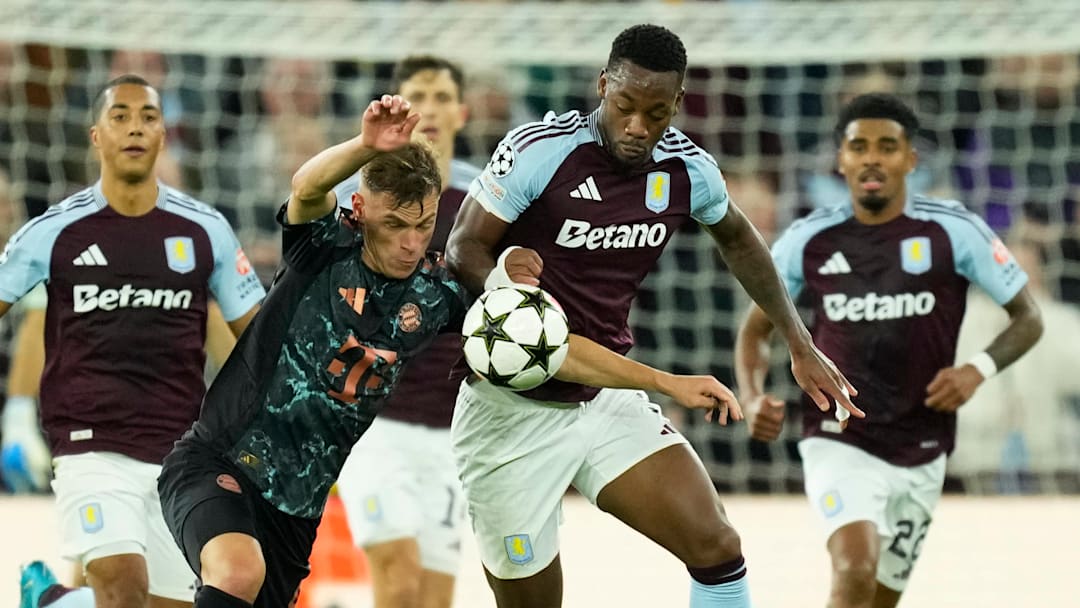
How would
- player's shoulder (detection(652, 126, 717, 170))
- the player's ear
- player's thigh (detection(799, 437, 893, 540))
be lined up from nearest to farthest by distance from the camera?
the player's ear → player's shoulder (detection(652, 126, 717, 170)) → player's thigh (detection(799, 437, 893, 540))

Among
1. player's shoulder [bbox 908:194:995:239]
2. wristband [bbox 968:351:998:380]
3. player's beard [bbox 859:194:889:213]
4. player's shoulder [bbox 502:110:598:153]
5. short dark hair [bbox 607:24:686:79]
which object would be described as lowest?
wristband [bbox 968:351:998:380]

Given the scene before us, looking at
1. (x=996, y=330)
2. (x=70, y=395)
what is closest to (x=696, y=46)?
(x=996, y=330)

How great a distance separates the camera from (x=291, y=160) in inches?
389

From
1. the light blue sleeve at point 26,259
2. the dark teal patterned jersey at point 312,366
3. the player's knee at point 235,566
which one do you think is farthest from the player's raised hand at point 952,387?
the light blue sleeve at point 26,259

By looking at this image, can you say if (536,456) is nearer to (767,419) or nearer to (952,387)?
(767,419)

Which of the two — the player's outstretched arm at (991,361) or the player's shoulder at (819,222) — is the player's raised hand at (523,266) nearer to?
the player's outstretched arm at (991,361)

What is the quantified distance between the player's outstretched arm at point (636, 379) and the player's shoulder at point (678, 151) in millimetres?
604

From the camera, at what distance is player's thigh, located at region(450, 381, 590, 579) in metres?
4.72

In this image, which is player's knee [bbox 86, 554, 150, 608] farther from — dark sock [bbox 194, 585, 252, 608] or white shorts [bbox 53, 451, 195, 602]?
dark sock [bbox 194, 585, 252, 608]

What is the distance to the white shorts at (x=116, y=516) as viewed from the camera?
5344mm

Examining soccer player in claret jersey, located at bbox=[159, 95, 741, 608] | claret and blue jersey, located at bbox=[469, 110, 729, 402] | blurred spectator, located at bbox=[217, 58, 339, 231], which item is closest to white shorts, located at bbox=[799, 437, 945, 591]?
claret and blue jersey, located at bbox=[469, 110, 729, 402]

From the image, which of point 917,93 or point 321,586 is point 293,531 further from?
point 917,93

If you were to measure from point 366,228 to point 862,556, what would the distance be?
2.22 meters

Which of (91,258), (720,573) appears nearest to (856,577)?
(720,573)
